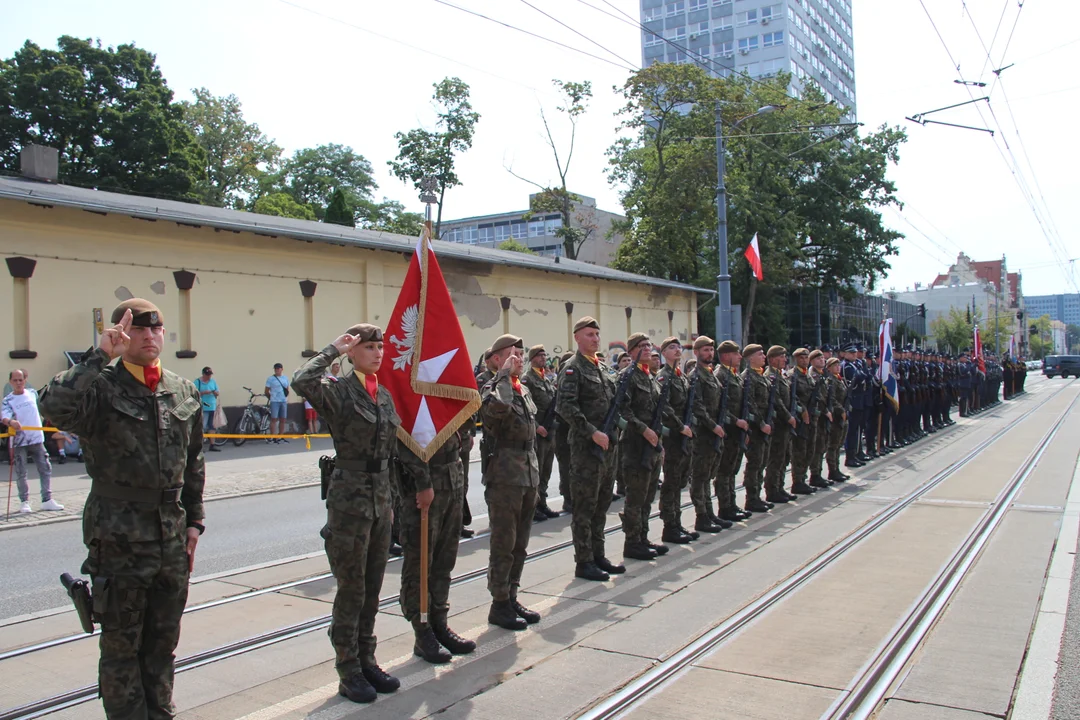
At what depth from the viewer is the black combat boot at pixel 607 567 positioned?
271 inches

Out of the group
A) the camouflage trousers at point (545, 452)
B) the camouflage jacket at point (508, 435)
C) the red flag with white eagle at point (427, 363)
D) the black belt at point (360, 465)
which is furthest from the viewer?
the camouflage trousers at point (545, 452)

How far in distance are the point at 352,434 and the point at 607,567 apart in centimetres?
317

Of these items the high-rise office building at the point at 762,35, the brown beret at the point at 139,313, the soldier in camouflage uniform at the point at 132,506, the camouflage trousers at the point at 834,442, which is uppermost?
the high-rise office building at the point at 762,35

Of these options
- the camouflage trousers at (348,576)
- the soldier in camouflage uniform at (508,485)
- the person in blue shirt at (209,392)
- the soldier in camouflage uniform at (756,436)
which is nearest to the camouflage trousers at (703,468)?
the soldier in camouflage uniform at (756,436)

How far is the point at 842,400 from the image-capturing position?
13.1 meters

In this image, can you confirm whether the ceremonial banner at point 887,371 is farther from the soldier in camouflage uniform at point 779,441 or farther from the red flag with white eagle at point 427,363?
the red flag with white eagle at point 427,363

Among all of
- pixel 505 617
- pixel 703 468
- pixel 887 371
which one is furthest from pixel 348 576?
pixel 887 371

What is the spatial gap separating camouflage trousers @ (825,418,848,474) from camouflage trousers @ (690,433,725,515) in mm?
4548

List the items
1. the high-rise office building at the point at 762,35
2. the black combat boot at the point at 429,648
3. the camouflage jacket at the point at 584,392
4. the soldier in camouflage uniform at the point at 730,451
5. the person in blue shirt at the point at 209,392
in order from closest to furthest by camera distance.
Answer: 1. the black combat boot at the point at 429,648
2. the camouflage jacket at the point at 584,392
3. the soldier in camouflage uniform at the point at 730,451
4. the person in blue shirt at the point at 209,392
5. the high-rise office building at the point at 762,35

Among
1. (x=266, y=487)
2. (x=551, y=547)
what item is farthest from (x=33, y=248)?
(x=551, y=547)

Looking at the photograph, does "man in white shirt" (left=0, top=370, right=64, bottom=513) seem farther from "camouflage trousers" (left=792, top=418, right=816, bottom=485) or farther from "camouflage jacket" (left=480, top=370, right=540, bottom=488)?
"camouflage trousers" (left=792, top=418, right=816, bottom=485)

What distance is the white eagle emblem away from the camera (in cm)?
531

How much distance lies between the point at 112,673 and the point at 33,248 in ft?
48.4

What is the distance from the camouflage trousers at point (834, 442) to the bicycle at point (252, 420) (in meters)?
12.0
